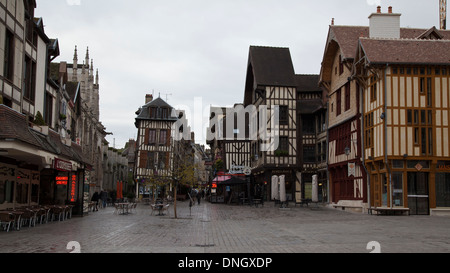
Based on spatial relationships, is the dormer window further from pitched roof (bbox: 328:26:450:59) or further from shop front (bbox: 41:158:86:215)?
shop front (bbox: 41:158:86:215)

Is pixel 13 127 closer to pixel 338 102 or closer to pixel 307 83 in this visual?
pixel 338 102

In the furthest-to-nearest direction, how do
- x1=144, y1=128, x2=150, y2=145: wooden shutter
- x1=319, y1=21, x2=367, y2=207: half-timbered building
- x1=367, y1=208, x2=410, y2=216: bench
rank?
1. x1=144, y1=128, x2=150, y2=145: wooden shutter
2. x1=319, y1=21, x2=367, y2=207: half-timbered building
3. x1=367, y1=208, x2=410, y2=216: bench

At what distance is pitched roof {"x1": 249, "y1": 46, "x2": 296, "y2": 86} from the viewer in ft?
141

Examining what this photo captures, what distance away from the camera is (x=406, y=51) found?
25.8 m

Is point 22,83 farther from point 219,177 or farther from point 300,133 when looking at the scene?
point 300,133

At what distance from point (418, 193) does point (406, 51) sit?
768cm

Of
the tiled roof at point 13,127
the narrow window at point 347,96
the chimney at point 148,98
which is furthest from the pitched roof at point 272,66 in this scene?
the tiled roof at point 13,127

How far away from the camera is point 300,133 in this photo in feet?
140

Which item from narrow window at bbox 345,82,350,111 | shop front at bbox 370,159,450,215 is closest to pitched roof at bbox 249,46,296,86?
narrow window at bbox 345,82,350,111

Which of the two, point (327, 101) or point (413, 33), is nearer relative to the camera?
point (413, 33)

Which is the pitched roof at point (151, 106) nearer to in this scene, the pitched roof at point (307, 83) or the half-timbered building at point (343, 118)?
the pitched roof at point (307, 83)

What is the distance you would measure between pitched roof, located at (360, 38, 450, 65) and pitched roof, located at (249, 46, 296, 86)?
16.5 m
